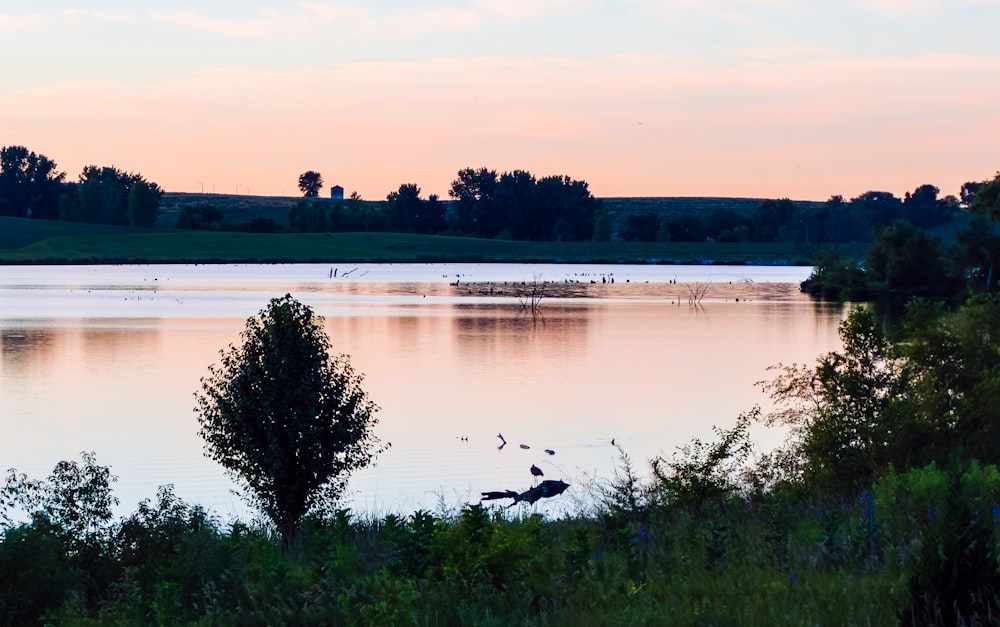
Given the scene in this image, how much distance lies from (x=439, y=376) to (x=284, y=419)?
2705 centimetres

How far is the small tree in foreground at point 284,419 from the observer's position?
20281 millimetres

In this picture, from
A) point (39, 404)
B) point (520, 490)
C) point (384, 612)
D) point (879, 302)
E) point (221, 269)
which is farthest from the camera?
point (221, 269)

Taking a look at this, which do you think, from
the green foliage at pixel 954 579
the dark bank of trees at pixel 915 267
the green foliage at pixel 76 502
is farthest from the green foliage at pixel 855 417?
the dark bank of trees at pixel 915 267

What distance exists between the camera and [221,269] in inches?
6693

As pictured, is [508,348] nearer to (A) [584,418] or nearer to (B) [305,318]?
(A) [584,418]

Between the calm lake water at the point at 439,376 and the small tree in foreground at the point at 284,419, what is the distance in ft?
7.04

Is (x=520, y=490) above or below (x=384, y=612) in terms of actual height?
below

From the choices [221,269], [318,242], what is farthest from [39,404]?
[318,242]

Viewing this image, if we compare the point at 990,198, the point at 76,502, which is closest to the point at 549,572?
the point at 76,502

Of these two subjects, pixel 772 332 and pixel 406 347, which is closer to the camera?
pixel 406 347

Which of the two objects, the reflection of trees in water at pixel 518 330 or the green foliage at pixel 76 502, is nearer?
the green foliage at pixel 76 502

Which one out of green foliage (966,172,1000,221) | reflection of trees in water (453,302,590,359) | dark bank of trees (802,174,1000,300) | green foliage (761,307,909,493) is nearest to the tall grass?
green foliage (761,307,909,493)

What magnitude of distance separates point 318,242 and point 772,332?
448 feet

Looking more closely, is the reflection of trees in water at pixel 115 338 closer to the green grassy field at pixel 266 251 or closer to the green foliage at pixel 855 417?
the green foliage at pixel 855 417
